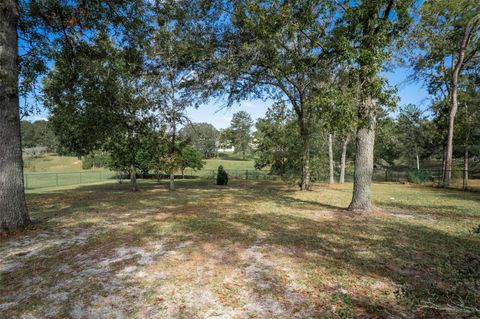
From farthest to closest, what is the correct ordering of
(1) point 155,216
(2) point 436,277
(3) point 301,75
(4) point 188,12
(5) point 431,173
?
(5) point 431,173, (3) point 301,75, (4) point 188,12, (1) point 155,216, (2) point 436,277

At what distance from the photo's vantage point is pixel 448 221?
23.3ft

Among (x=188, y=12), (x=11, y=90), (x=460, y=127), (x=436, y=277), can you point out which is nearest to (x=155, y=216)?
(x=11, y=90)

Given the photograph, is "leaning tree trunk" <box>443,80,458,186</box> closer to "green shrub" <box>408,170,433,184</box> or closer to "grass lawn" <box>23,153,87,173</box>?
"green shrub" <box>408,170,433,184</box>

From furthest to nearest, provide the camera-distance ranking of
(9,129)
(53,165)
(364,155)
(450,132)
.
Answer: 1. (53,165)
2. (450,132)
3. (364,155)
4. (9,129)

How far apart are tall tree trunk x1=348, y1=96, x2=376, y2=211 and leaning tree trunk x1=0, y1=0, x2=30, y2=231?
30.3 ft

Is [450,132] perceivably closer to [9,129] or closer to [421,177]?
[421,177]

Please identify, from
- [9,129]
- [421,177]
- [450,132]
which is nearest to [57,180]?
[9,129]

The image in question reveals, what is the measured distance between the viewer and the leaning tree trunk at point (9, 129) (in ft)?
19.3

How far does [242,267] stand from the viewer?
404 centimetres

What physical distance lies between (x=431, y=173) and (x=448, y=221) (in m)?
15.4

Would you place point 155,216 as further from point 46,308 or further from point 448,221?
point 448,221

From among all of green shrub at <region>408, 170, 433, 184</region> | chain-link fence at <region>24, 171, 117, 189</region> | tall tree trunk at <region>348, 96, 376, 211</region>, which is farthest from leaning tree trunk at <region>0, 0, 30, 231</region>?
green shrub at <region>408, 170, 433, 184</region>

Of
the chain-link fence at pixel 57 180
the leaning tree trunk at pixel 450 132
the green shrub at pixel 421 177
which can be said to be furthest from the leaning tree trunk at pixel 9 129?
the green shrub at pixel 421 177

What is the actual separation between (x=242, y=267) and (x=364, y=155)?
5841 mm
